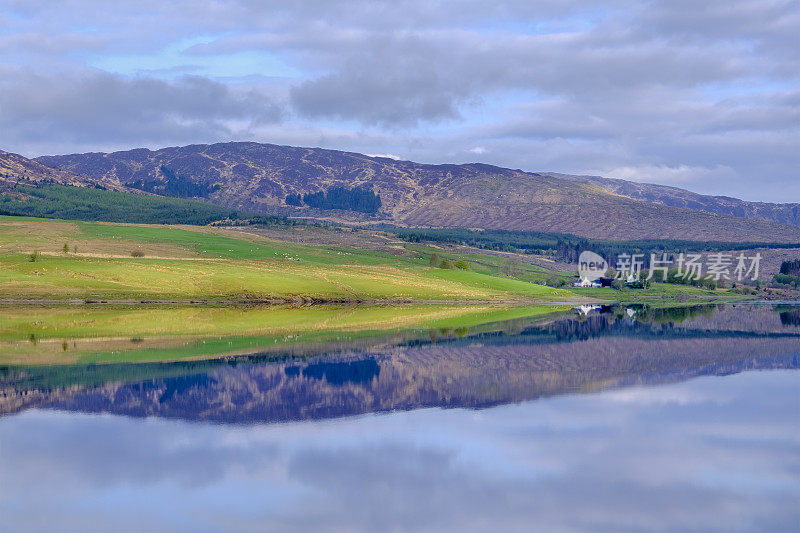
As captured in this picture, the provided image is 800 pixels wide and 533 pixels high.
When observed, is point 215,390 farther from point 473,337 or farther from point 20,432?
point 473,337

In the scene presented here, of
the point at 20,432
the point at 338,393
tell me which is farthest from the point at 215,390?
the point at 20,432

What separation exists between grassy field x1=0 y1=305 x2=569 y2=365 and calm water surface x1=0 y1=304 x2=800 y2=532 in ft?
17.2

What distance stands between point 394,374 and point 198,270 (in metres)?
80.1

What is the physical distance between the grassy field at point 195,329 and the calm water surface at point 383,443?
17.2ft

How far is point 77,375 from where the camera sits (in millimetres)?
41781

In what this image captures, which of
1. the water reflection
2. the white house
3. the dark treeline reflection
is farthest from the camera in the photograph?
the white house

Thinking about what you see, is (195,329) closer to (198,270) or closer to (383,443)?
(383,443)

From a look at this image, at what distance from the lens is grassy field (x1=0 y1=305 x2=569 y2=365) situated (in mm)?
51781

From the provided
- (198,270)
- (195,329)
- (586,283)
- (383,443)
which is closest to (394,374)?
(383,443)

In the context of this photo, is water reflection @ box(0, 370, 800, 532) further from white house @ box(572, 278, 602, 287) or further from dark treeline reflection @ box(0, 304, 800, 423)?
white house @ box(572, 278, 602, 287)

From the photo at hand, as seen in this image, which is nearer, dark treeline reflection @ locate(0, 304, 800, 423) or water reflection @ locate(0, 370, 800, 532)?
water reflection @ locate(0, 370, 800, 532)

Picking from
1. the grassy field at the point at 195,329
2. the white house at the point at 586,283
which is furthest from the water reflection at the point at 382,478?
the white house at the point at 586,283

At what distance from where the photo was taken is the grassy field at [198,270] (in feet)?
343

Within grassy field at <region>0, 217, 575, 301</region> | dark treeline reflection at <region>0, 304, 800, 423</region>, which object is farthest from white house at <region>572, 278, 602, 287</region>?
dark treeline reflection at <region>0, 304, 800, 423</region>
